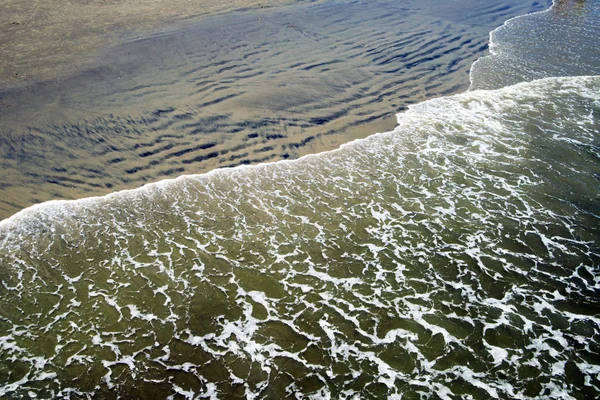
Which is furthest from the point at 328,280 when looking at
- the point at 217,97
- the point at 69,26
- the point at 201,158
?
the point at 69,26

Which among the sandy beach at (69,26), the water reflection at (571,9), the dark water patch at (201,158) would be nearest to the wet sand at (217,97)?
the dark water patch at (201,158)

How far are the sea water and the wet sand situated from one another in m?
0.89

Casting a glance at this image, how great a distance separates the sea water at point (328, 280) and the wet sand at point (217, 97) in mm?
894

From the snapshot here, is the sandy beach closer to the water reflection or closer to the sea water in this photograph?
the sea water

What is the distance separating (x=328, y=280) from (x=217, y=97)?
25.2 ft

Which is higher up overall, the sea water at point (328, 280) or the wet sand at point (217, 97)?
the wet sand at point (217, 97)

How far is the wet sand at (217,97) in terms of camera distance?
36.4ft

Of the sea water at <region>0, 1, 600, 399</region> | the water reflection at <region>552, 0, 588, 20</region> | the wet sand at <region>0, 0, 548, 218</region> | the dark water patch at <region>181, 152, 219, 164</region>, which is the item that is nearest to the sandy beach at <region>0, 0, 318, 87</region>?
the wet sand at <region>0, 0, 548, 218</region>

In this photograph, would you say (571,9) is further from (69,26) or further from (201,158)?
(69,26)

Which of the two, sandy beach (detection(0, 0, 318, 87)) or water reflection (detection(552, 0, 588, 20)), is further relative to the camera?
water reflection (detection(552, 0, 588, 20))

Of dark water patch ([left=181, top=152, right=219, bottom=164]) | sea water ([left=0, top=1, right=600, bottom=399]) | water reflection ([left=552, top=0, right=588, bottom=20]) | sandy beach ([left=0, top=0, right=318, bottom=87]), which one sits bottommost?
sea water ([left=0, top=1, right=600, bottom=399])

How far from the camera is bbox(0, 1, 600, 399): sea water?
6777 millimetres

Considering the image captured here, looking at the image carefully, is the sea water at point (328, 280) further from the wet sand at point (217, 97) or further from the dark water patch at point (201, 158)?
the wet sand at point (217, 97)

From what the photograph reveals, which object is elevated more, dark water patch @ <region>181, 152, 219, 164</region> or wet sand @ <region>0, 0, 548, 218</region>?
wet sand @ <region>0, 0, 548, 218</region>
